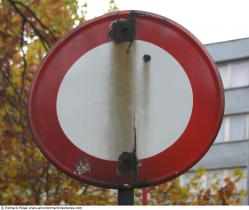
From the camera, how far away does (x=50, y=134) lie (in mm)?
2520

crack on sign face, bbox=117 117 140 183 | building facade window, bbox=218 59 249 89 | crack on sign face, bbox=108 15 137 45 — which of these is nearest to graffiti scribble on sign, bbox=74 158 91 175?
crack on sign face, bbox=117 117 140 183

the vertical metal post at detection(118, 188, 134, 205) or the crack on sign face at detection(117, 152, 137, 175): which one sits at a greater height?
the crack on sign face at detection(117, 152, 137, 175)

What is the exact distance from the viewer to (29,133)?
9.72 meters

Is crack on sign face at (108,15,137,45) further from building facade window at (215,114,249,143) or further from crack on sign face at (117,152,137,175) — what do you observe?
building facade window at (215,114,249,143)

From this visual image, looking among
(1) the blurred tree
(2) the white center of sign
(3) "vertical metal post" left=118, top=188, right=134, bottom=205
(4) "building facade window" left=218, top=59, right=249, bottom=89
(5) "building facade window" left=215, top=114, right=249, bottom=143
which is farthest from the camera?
(5) "building facade window" left=215, top=114, right=249, bottom=143

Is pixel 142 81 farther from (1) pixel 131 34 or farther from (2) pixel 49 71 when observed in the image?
(2) pixel 49 71

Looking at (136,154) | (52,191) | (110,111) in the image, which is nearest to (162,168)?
(136,154)

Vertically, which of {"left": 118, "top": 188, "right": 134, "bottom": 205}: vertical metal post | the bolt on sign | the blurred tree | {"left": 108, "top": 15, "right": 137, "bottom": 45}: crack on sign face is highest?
the blurred tree

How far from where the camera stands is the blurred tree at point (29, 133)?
8570 millimetres

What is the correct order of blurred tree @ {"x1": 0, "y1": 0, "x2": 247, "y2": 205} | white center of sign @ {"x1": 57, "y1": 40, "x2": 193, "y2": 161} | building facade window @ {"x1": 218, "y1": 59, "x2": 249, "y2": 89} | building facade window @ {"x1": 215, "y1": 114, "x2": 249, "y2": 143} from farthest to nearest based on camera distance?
building facade window @ {"x1": 215, "y1": 114, "x2": 249, "y2": 143} → building facade window @ {"x1": 218, "y1": 59, "x2": 249, "y2": 89} → blurred tree @ {"x1": 0, "y1": 0, "x2": 247, "y2": 205} → white center of sign @ {"x1": 57, "y1": 40, "x2": 193, "y2": 161}

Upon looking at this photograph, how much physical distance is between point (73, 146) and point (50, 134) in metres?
0.09

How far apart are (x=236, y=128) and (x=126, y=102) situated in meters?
28.4

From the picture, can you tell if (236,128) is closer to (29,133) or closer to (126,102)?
(29,133)

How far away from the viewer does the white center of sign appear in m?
2.46
